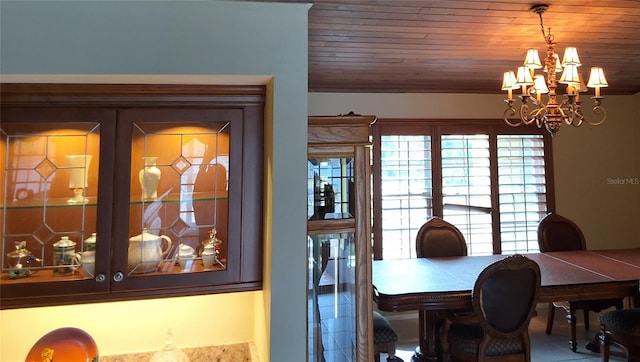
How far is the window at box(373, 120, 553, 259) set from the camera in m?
3.90

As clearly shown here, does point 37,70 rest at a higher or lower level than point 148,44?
lower

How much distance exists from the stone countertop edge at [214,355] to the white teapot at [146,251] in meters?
0.48

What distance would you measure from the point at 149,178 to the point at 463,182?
3.45 meters

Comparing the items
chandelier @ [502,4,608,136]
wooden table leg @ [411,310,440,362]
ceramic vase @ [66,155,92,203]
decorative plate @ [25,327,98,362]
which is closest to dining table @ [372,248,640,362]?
wooden table leg @ [411,310,440,362]

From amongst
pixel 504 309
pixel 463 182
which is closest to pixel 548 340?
pixel 463 182

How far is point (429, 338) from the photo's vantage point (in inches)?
108

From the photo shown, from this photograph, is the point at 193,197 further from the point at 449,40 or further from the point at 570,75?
the point at 570,75

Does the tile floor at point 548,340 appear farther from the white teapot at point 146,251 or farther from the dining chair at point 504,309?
the white teapot at point 146,251

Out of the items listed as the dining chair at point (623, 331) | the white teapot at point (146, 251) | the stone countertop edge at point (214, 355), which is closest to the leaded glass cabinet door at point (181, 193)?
the white teapot at point (146, 251)

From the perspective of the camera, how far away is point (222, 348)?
5.38 feet

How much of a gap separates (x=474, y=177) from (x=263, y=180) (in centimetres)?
324

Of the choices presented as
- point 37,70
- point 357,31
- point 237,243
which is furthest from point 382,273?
point 37,70

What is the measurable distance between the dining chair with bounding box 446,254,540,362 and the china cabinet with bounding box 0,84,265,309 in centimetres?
146

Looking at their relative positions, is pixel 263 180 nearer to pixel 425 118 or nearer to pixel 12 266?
pixel 12 266
